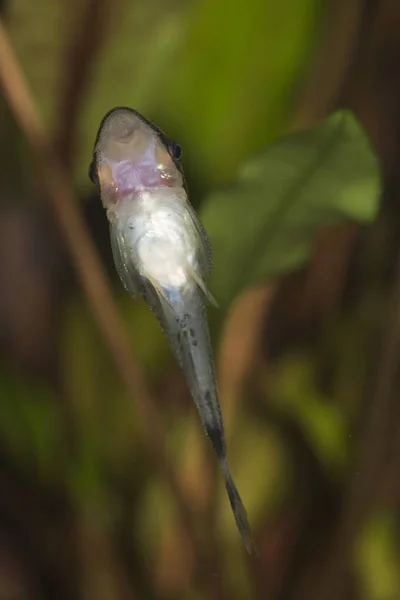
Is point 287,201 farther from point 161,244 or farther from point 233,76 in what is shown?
point 233,76

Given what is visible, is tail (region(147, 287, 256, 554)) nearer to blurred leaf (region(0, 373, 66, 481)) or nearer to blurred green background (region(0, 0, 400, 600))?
blurred green background (region(0, 0, 400, 600))

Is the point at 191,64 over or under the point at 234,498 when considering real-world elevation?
→ over

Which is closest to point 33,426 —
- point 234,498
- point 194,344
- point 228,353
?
point 228,353

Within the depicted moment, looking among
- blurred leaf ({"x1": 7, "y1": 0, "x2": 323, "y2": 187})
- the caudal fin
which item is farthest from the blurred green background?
the caudal fin

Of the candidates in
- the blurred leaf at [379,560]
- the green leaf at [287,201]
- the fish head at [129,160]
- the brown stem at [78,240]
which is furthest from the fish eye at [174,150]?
the blurred leaf at [379,560]

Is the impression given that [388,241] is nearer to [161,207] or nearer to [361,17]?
[361,17]

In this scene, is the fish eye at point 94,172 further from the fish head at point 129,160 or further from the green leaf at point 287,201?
the green leaf at point 287,201
